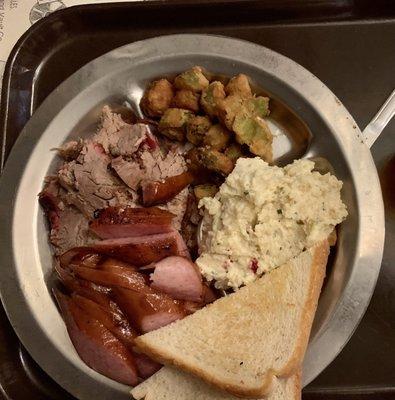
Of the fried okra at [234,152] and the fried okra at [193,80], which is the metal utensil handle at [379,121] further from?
the fried okra at [193,80]

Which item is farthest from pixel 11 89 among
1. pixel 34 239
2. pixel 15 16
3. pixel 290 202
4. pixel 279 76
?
pixel 290 202

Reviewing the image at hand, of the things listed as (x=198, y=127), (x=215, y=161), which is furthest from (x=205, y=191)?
(x=198, y=127)

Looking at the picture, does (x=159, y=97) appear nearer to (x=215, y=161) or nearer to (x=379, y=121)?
(x=215, y=161)

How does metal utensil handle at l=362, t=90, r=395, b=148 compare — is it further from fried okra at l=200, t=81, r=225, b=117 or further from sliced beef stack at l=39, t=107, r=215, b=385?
sliced beef stack at l=39, t=107, r=215, b=385

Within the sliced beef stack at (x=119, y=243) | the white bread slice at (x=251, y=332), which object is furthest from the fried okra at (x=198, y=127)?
the white bread slice at (x=251, y=332)

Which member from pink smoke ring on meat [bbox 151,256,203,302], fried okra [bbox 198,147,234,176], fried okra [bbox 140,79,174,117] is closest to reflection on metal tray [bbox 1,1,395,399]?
fried okra [bbox 140,79,174,117]

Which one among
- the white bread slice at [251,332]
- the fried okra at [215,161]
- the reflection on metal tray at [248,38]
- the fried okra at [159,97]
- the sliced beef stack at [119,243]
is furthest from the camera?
the reflection on metal tray at [248,38]
